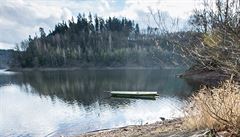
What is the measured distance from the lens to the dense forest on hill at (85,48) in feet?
397

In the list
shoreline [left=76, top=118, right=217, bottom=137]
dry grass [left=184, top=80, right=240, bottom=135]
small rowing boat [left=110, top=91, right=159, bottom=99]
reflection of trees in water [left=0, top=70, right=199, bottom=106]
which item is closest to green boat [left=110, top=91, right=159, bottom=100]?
small rowing boat [left=110, top=91, right=159, bottom=99]

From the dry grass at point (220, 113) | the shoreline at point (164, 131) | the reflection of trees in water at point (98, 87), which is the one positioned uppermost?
the dry grass at point (220, 113)

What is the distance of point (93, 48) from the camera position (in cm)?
13262

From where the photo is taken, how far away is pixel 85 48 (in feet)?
431

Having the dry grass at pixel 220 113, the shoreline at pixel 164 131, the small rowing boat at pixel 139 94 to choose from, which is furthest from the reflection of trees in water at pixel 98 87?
the dry grass at pixel 220 113

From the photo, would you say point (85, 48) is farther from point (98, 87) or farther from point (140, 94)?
point (140, 94)

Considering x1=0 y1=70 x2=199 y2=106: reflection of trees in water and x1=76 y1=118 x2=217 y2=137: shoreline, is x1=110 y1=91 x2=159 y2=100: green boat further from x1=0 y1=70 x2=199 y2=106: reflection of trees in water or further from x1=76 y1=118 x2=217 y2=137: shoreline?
x1=76 y1=118 x2=217 y2=137: shoreline

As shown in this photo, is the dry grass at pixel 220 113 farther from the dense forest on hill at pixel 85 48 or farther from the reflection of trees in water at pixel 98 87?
the dense forest on hill at pixel 85 48

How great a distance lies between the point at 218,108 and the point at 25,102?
121 ft

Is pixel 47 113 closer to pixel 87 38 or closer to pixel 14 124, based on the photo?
pixel 14 124

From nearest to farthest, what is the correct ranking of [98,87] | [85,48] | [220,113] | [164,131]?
1. [220,113]
2. [164,131]
3. [98,87]
4. [85,48]

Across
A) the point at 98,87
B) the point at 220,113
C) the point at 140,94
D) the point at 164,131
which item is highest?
the point at 220,113

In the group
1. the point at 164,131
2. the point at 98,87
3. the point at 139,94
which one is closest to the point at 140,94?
the point at 139,94

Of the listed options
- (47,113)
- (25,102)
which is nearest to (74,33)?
(25,102)
